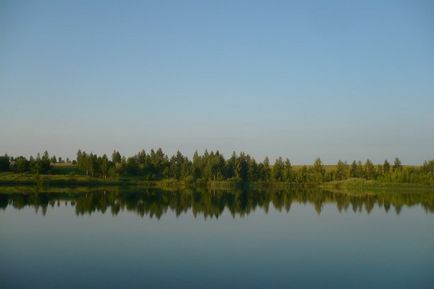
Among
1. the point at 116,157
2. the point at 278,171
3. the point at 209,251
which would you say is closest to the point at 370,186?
the point at 278,171

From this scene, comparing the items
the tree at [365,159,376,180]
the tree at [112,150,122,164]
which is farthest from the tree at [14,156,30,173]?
the tree at [365,159,376,180]

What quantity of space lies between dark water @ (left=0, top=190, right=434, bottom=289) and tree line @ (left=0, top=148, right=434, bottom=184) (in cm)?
7374

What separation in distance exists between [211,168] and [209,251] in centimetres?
9750

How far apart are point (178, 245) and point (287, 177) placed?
361 ft

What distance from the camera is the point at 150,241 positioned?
1044 inches

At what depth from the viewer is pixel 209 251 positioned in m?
23.6

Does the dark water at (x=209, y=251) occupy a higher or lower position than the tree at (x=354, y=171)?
lower

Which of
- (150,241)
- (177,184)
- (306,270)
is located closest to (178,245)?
(150,241)

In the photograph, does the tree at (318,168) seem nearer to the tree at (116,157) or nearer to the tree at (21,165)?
the tree at (116,157)

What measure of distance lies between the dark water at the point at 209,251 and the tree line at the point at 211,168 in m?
73.7

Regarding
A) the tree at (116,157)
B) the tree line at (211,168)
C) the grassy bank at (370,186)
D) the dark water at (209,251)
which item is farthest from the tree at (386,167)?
the dark water at (209,251)

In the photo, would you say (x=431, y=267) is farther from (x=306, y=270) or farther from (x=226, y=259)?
(x=226, y=259)

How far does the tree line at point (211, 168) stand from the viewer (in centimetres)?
11325

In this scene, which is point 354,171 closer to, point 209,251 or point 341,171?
point 341,171
